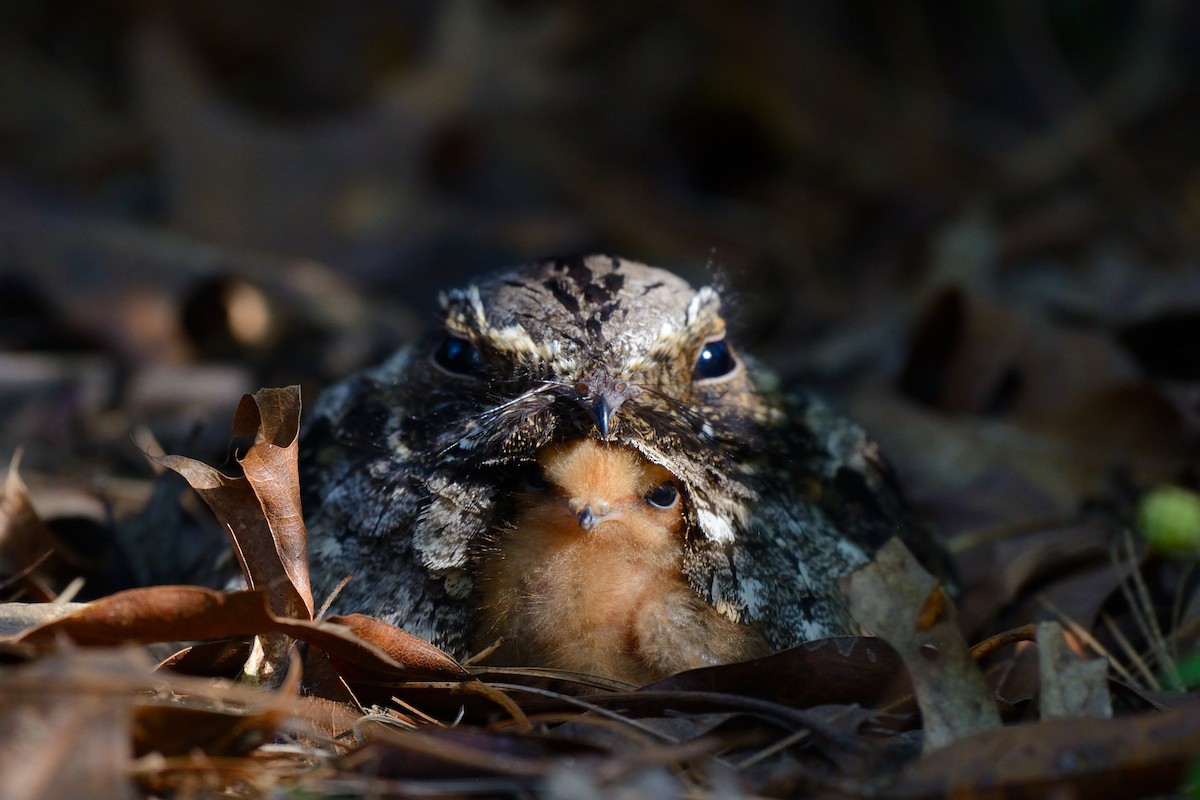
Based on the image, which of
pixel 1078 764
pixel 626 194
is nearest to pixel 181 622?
pixel 1078 764

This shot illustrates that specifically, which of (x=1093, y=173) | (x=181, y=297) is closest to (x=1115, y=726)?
(x=181, y=297)

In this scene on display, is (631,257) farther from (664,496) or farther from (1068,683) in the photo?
(1068,683)

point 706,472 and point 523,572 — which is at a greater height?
point 706,472

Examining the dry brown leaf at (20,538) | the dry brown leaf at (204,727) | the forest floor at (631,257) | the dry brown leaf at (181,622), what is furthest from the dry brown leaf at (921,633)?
the dry brown leaf at (20,538)

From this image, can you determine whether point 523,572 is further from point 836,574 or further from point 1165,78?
point 1165,78

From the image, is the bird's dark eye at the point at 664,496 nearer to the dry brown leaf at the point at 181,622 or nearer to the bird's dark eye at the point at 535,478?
the bird's dark eye at the point at 535,478

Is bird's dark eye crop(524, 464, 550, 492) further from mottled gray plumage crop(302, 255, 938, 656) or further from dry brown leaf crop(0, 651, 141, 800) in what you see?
dry brown leaf crop(0, 651, 141, 800)
